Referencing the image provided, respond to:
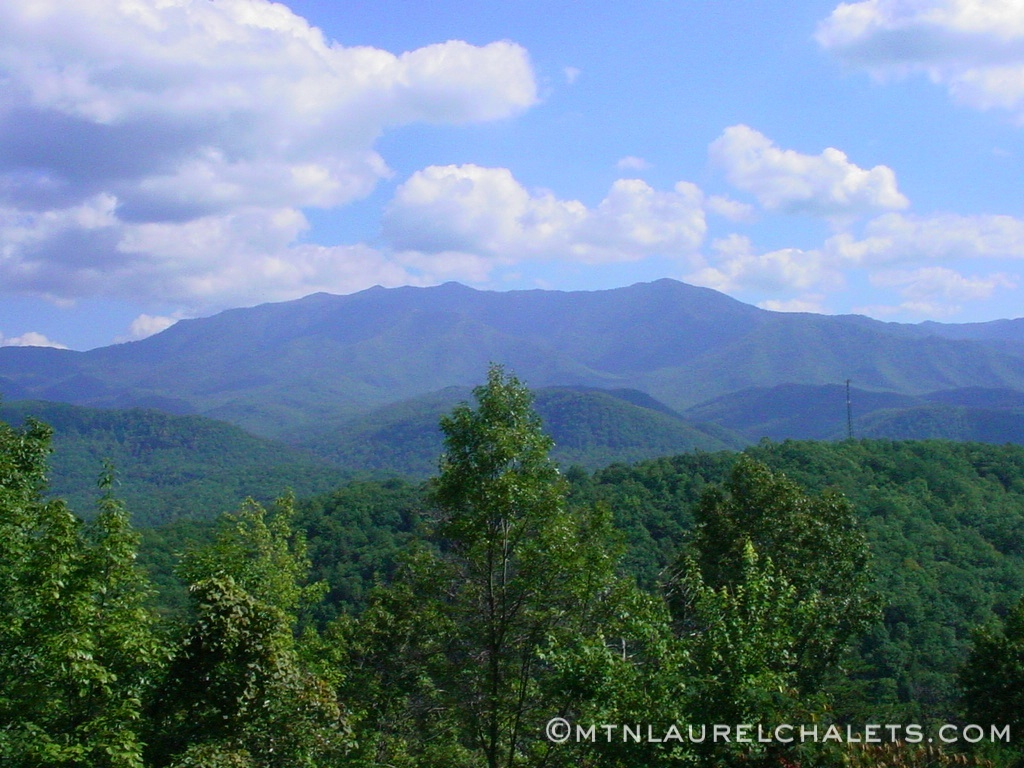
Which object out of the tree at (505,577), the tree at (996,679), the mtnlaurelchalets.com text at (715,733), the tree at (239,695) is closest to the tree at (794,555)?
the tree at (996,679)

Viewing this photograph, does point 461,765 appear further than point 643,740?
Yes

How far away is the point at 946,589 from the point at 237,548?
35.2 m

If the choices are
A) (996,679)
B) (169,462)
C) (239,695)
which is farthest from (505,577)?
(169,462)

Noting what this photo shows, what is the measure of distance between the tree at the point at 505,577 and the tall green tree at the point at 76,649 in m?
4.19

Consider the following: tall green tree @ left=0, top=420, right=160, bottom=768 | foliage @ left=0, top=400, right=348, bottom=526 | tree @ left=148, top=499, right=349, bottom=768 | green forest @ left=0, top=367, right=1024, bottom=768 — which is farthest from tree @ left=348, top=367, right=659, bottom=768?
foliage @ left=0, top=400, right=348, bottom=526

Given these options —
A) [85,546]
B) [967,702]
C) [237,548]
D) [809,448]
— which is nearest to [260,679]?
[85,546]

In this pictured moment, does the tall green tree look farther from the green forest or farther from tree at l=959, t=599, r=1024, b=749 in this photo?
tree at l=959, t=599, r=1024, b=749

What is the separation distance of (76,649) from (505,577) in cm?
571

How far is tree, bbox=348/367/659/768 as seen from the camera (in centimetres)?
1121

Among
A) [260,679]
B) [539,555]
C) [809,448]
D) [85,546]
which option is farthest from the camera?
[809,448]

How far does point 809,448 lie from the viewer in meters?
56.8

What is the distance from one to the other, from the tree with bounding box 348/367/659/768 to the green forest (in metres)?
0.04

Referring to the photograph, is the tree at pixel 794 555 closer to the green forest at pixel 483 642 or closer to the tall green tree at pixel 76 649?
the green forest at pixel 483 642

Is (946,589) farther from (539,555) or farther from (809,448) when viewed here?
(539,555)
